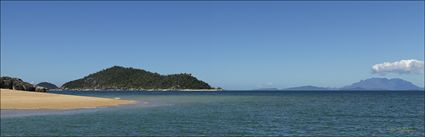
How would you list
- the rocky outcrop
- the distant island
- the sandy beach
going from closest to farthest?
1. the sandy beach
2. the distant island
3. the rocky outcrop

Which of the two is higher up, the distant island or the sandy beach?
the distant island

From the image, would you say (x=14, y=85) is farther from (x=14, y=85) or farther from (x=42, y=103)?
(x=42, y=103)

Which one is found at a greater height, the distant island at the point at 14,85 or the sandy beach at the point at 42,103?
the distant island at the point at 14,85

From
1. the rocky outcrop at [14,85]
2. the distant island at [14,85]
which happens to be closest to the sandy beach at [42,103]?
the distant island at [14,85]

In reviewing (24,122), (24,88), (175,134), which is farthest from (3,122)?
(24,88)

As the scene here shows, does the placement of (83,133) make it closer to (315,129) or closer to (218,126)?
(218,126)

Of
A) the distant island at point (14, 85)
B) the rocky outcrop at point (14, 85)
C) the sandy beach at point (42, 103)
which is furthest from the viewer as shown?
the rocky outcrop at point (14, 85)

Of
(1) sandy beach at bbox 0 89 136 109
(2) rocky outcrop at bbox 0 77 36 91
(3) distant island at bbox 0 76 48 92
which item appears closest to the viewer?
(1) sandy beach at bbox 0 89 136 109

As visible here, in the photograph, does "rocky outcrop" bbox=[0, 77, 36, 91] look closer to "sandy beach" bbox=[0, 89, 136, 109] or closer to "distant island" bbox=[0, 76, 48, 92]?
"distant island" bbox=[0, 76, 48, 92]

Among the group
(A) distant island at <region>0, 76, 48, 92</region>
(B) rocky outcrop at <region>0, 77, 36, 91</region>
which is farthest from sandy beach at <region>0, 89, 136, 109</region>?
(B) rocky outcrop at <region>0, 77, 36, 91</region>

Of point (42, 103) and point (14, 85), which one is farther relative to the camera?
point (14, 85)

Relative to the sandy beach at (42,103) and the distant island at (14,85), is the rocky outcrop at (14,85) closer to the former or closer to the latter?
the distant island at (14,85)

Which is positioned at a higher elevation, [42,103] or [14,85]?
[14,85]

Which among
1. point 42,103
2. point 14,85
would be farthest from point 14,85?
point 42,103
